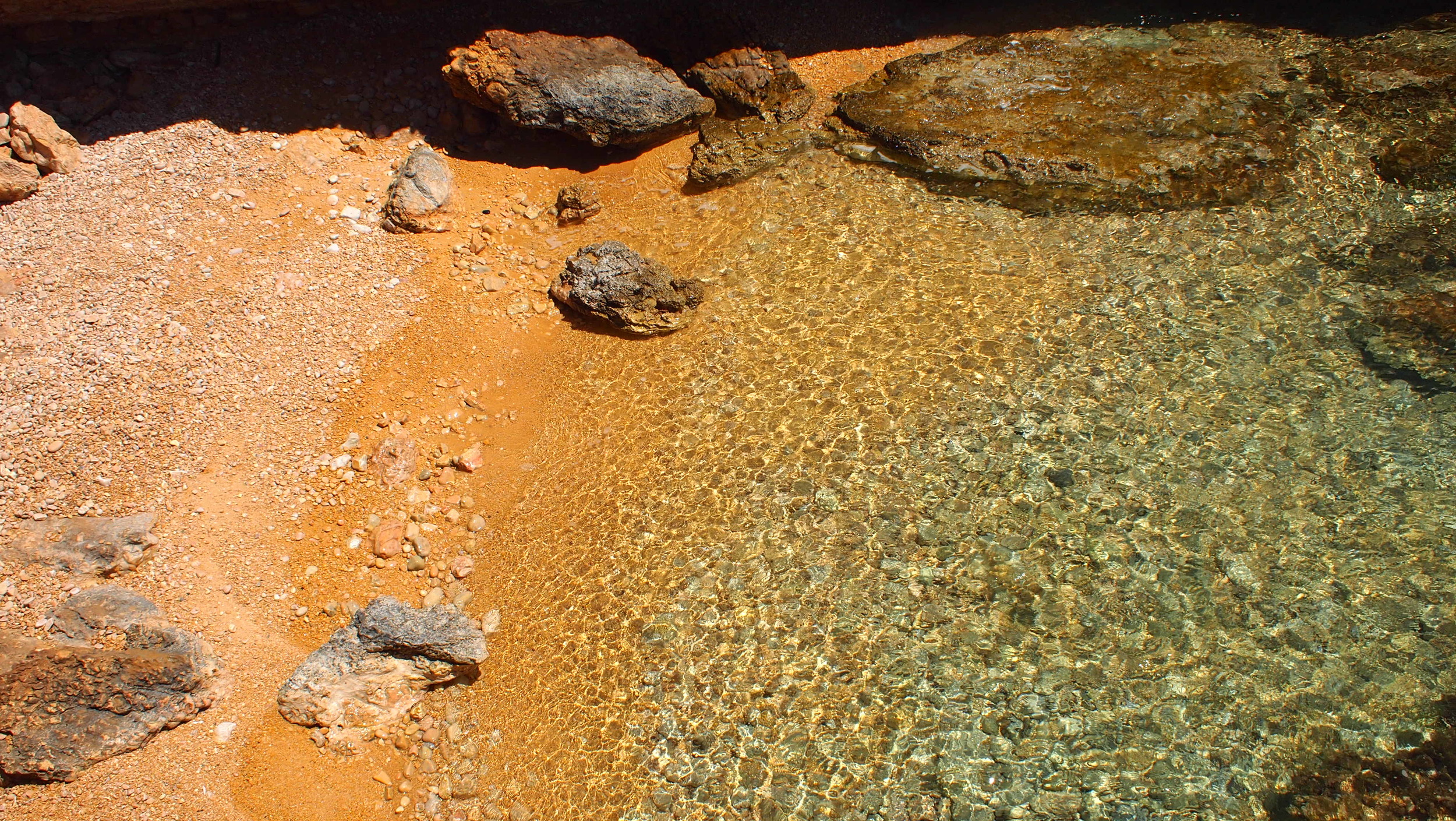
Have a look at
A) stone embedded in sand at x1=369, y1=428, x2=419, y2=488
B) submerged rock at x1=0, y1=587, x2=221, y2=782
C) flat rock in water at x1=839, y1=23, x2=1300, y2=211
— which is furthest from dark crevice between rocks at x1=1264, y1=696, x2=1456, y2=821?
submerged rock at x1=0, y1=587, x2=221, y2=782

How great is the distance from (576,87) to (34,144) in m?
4.33

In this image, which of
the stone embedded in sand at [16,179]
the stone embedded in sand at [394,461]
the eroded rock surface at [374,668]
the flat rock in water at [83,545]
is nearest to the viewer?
the eroded rock surface at [374,668]

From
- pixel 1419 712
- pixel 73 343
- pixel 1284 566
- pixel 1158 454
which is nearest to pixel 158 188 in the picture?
pixel 73 343

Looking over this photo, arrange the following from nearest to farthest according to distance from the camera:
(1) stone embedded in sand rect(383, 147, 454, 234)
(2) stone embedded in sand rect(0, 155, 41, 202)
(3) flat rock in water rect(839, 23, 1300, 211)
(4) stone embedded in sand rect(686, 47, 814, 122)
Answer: (2) stone embedded in sand rect(0, 155, 41, 202) < (3) flat rock in water rect(839, 23, 1300, 211) < (1) stone embedded in sand rect(383, 147, 454, 234) < (4) stone embedded in sand rect(686, 47, 814, 122)

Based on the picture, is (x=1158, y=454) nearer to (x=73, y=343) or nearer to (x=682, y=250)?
(x=682, y=250)

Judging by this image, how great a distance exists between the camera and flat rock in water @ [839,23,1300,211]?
261 inches

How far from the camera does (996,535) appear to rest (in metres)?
4.85

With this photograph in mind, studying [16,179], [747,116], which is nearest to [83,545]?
[16,179]

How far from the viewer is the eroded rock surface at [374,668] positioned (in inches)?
185

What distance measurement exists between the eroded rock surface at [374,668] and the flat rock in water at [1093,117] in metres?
5.20

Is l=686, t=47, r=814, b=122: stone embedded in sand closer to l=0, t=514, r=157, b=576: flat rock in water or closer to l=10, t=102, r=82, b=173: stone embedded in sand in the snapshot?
l=10, t=102, r=82, b=173: stone embedded in sand

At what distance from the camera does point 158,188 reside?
22.1 feet

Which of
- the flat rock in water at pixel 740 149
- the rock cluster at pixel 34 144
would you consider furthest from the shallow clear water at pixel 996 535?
the rock cluster at pixel 34 144

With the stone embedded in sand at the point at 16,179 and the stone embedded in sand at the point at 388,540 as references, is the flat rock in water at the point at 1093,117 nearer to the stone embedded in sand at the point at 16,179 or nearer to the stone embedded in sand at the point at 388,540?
the stone embedded in sand at the point at 388,540
